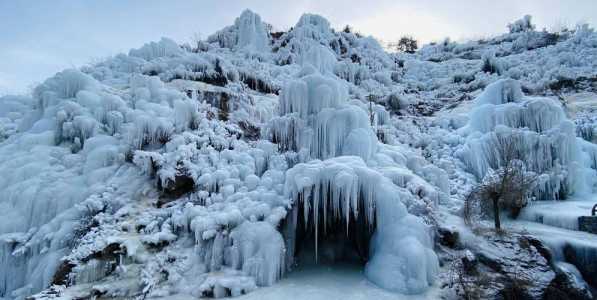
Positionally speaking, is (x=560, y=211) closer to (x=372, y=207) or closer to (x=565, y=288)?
(x=565, y=288)

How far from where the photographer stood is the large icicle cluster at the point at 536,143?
28.3ft

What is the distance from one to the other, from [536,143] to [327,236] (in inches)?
246

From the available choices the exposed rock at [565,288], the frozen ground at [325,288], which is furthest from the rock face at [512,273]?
the frozen ground at [325,288]

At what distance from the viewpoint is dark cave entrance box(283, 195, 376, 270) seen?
6215 millimetres

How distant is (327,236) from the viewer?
6953 millimetres

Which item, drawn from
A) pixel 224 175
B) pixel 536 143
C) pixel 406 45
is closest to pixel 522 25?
pixel 406 45

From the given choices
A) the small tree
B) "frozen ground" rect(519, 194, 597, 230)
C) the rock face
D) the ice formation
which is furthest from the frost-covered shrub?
the rock face

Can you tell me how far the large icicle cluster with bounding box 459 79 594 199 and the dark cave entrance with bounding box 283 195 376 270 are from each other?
435 centimetres

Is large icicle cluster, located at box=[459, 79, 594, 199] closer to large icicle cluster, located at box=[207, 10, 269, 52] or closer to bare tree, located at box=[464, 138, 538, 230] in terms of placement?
bare tree, located at box=[464, 138, 538, 230]

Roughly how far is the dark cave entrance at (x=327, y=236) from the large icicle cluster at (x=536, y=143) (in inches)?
171

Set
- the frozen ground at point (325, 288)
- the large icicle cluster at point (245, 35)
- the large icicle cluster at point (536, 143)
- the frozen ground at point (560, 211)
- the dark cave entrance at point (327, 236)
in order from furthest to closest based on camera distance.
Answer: the large icicle cluster at point (245, 35), the large icicle cluster at point (536, 143), the frozen ground at point (560, 211), the dark cave entrance at point (327, 236), the frozen ground at point (325, 288)

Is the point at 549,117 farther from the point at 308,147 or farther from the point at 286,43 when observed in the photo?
the point at 286,43

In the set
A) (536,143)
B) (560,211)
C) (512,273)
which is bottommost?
(512,273)

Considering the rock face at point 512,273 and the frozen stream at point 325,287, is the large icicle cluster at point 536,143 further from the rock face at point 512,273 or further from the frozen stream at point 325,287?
the frozen stream at point 325,287
